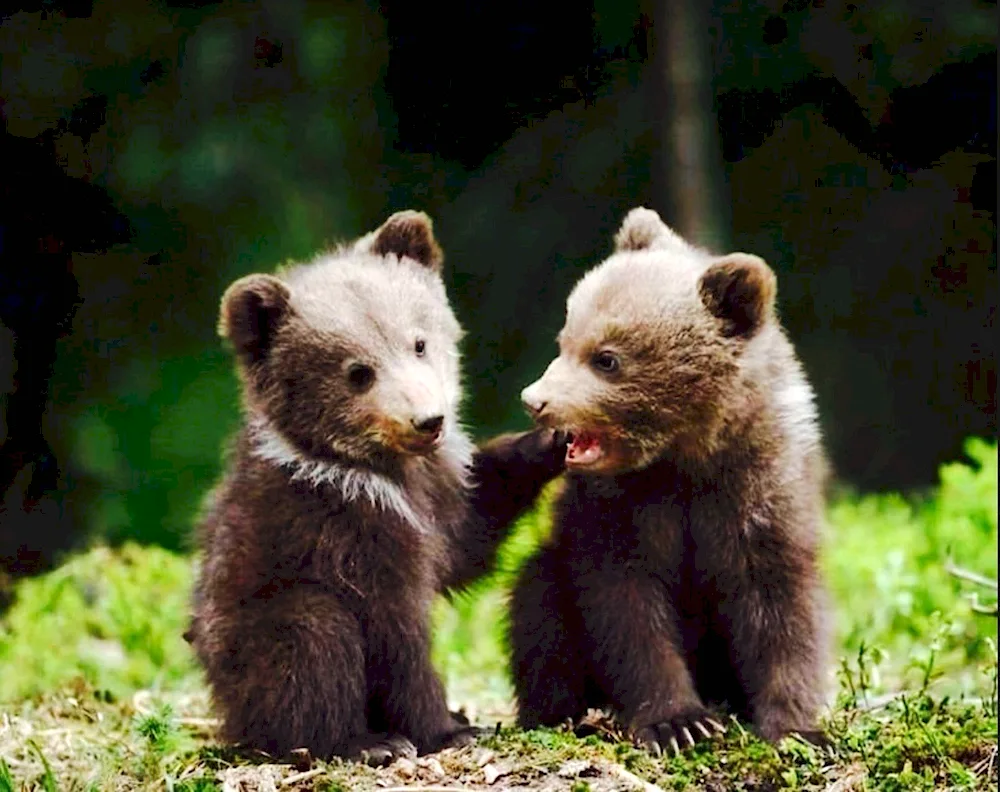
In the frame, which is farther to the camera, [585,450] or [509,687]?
[509,687]

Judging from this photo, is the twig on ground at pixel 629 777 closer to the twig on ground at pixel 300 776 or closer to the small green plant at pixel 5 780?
the twig on ground at pixel 300 776

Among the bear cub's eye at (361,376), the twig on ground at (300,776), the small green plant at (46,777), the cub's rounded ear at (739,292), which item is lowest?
the twig on ground at (300,776)

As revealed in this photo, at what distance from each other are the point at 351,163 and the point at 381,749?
4.89 ft

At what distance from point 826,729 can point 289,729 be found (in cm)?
119

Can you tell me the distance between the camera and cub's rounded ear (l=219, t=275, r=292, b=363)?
3928 millimetres

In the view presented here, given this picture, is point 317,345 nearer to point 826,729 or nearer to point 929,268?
point 826,729

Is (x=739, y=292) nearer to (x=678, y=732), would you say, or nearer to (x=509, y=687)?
(x=678, y=732)

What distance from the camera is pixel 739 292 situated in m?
3.97

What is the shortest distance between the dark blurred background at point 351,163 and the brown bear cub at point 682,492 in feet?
1.26

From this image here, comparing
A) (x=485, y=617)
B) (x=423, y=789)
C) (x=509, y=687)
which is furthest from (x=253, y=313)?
(x=485, y=617)

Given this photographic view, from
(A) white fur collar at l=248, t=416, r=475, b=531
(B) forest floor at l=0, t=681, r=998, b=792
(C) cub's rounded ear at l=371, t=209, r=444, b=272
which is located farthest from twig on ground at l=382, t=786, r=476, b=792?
(C) cub's rounded ear at l=371, t=209, r=444, b=272

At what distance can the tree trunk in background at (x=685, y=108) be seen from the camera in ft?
14.6

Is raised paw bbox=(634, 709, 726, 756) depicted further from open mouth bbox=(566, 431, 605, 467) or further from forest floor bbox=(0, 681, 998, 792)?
open mouth bbox=(566, 431, 605, 467)

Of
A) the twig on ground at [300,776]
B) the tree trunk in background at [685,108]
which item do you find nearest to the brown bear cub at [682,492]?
the tree trunk in background at [685,108]
